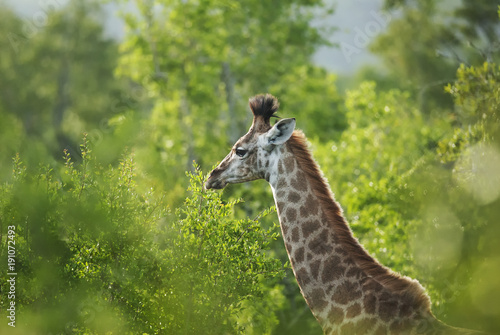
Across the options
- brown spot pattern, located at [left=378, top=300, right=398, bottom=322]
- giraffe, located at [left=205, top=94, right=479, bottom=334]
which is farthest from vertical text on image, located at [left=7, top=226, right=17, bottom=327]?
brown spot pattern, located at [left=378, top=300, right=398, bottom=322]

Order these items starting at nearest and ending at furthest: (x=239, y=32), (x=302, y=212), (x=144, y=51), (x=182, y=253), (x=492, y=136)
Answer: (x=302, y=212) < (x=182, y=253) < (x=492, y=136) < (x=239, y=32) < (x=144, y=51)

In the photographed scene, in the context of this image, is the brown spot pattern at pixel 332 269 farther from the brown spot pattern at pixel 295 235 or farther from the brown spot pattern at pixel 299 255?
the brown spot pattern at pixel 295 235

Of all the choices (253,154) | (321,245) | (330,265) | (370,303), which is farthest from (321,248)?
(253,154)

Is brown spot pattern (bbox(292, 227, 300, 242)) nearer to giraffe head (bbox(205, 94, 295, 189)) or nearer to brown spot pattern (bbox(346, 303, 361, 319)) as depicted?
giraffe head (bbox(205, 94, 295, 189))

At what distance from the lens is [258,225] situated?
29.8 feet

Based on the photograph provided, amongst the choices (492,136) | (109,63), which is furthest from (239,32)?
(109,63)

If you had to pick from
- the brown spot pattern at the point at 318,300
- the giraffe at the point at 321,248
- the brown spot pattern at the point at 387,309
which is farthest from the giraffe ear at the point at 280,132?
the brown spot pattern at the point at 387,309

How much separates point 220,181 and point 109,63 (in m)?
58.3

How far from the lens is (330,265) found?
7.78 metres

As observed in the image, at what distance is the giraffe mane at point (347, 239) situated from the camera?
7.24m

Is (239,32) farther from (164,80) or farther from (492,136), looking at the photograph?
(492,136)

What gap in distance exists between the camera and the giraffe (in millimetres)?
7266

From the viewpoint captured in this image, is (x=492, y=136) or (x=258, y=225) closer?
(x=258, y=225)

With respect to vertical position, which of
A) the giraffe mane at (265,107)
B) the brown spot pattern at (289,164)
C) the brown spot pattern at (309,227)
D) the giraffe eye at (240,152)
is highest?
the giraffe mane at (265,107)
